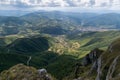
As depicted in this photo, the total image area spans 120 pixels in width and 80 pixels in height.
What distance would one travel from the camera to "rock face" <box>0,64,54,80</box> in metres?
90.4

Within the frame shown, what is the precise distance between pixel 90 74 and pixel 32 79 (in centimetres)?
10903

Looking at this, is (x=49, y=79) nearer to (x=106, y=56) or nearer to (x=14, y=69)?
(x=14, y=69)

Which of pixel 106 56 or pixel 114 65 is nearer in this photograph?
pixel 114 65

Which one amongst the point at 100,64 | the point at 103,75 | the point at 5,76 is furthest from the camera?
the point at 100,64

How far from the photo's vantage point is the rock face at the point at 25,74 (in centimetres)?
9045

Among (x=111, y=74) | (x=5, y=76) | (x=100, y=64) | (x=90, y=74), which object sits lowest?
(x=90, y=74)

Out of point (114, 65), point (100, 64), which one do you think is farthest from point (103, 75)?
point (100, 64)

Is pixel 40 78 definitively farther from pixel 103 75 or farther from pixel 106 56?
pixel 106 56

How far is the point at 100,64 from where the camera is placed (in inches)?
7032

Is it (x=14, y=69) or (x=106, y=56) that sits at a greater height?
(x=14, y=69)

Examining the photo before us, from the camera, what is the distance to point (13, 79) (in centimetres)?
9462

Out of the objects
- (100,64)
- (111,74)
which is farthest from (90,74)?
(111,74)

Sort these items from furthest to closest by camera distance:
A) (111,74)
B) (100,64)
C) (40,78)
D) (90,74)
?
1. (90,74)
2. (100,64)
3. (111,74)
4. (40,78)

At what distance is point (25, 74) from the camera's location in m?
94.8
